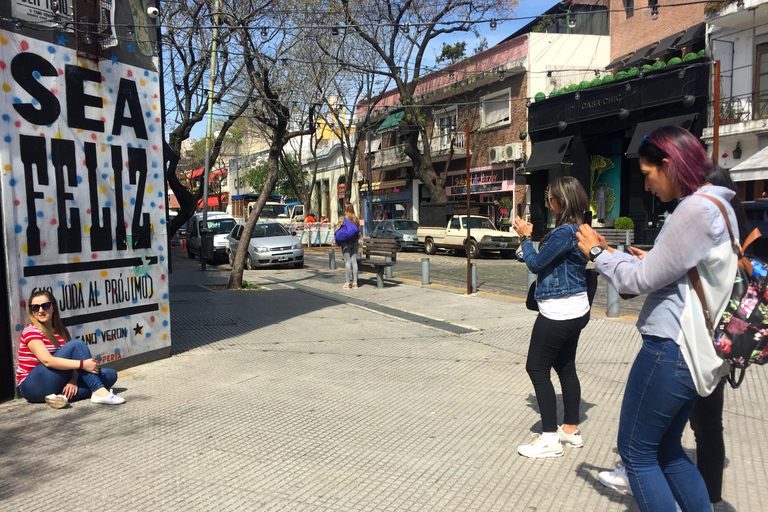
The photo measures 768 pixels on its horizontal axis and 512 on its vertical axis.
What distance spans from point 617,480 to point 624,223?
2077 cm

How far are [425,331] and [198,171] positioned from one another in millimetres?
45777

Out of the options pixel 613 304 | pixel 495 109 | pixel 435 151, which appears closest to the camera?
pixel 613 304

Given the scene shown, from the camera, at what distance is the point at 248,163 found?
5338 centimetres

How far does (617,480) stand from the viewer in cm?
353

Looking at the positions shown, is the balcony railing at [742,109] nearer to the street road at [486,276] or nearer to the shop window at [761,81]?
the shop window at [761,81]

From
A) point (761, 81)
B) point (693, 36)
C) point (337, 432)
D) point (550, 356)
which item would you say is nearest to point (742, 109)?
point (761, 81)

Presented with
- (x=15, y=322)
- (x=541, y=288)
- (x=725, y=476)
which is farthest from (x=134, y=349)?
(x=725, y=476)

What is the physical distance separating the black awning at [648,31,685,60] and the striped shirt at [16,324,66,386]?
856 inches

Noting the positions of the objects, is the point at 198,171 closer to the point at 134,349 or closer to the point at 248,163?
the point at 248,163

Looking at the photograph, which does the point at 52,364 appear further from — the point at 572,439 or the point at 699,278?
the point at 699,278

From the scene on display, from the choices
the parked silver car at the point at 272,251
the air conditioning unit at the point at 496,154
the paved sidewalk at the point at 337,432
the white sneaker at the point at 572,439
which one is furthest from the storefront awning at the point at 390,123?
the white sneaker at the point at 572,439

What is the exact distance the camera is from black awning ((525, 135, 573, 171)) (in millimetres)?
25625

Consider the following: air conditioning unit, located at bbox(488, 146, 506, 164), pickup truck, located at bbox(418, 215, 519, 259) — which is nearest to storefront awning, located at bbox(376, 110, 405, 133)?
air conditioning unit, located at bbox(488, 146, 506, 164)

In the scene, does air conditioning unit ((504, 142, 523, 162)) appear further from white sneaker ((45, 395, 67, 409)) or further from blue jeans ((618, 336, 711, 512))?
blue jeans ((618, 336, 711, 512))
